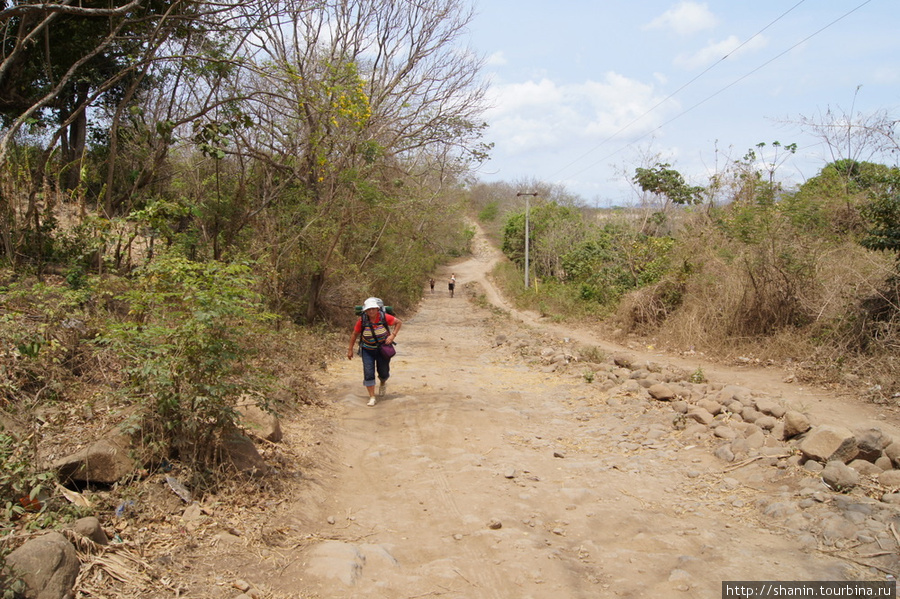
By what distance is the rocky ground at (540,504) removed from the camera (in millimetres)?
3906

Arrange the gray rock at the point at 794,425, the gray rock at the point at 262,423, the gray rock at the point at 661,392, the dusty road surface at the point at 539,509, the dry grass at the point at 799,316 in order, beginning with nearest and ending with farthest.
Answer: the dusty road surface at the point at 539,509 → the gray rock at the point at 262,423 → the gray rock at the point at 794,425 → the gray rock at the point at 661,392 → the dry grass at the point at 799,316

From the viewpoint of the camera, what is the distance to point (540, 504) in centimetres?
535

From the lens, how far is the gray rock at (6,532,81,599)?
115 inches

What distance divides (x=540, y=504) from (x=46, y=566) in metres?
3.71

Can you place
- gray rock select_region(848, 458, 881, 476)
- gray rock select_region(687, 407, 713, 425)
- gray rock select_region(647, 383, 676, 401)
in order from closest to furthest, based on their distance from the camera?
gray rock select_region(848, 458, 881, 476)
gray rock select_region(687, 407, 713, 425)
gray rock select_region(647, 383, 676, 401)

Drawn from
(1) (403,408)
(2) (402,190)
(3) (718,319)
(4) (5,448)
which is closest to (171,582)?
(4) (5,448)

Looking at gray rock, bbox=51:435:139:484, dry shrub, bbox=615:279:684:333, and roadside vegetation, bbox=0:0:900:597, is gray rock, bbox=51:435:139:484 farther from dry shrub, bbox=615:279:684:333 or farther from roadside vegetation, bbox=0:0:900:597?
dry shrub, bbox=615:279:684:333

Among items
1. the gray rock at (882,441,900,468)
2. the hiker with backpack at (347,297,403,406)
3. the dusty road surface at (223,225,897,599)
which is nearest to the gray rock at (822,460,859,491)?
the dusty road surface at (223,225,897,599)

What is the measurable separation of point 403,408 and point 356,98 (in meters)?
6.87

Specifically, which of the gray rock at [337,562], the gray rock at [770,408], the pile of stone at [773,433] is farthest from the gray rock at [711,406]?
the gray rock at [337,562]

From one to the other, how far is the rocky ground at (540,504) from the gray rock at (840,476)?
29mm

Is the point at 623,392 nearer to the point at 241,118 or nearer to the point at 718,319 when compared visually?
the point at 718,319

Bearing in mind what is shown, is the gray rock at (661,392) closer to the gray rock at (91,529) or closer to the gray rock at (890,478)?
the gray rock at (890,478)

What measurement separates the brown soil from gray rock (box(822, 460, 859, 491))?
16 centimetres
